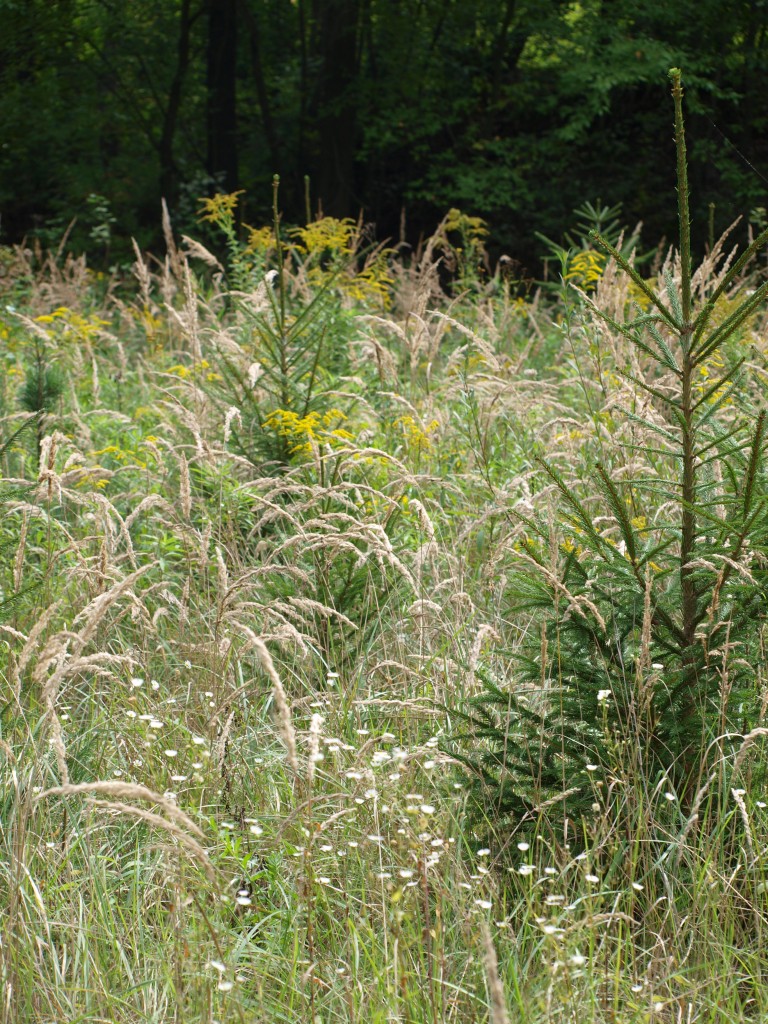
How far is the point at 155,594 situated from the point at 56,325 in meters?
4.90

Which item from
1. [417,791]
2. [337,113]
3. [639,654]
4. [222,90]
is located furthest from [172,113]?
[639,654]

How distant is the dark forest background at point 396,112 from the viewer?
16719 millimetres

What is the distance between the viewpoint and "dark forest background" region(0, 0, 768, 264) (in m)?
16.7

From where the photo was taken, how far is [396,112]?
58.5 ft

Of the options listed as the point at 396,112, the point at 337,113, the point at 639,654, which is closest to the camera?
the point at 639,654

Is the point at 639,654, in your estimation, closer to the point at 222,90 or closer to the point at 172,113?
the point at 222,90

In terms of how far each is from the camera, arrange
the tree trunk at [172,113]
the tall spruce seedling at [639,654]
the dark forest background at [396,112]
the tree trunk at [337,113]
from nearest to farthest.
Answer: the tall spruce seedling at [639,654] → the dark forest background at [396,112] → the tree trunk at [337,113] → the tree trunk at [172,113]

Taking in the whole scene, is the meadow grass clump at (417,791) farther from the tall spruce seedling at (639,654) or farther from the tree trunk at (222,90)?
the tree trunk at (222,90)

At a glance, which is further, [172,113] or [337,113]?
[172,113]

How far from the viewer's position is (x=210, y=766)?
2.83m

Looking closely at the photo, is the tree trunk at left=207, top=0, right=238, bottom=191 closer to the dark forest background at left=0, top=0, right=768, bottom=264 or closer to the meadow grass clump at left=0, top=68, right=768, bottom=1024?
the dark forest background at left=0, top=0, right=768, bottom=264

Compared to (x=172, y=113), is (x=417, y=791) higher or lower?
lower

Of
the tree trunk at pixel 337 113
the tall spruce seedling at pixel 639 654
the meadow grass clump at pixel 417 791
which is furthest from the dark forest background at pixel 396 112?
the tall spruce seedling at pixel 639 654

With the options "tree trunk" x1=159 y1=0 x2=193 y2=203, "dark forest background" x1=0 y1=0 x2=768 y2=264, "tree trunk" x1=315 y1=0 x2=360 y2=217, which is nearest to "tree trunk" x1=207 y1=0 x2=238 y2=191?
"dark forest background" x1=0 y1=0 x2=768 y2=264
